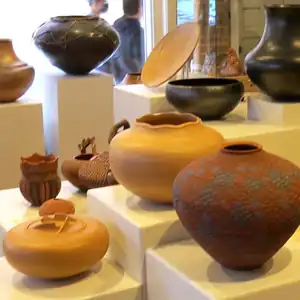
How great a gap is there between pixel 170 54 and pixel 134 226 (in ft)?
3.66

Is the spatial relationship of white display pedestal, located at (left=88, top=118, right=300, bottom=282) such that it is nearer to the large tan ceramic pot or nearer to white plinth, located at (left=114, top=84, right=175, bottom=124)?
the large tan ceramic pot

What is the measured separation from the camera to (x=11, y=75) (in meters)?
3.13

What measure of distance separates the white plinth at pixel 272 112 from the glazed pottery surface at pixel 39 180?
26.2 inches

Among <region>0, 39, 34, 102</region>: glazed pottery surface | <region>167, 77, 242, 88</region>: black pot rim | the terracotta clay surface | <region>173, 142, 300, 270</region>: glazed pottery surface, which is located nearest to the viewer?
<region>173, 142, 300, 270</region>: glazed pottery surface

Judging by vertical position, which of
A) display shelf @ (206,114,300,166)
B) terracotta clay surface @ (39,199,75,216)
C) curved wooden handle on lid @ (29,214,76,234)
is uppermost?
display shelf @ (206,114,300,166)

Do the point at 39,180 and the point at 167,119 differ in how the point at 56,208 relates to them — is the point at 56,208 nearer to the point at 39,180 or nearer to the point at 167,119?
the point at 39,180

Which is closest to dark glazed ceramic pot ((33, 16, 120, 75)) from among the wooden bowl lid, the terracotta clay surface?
the wooden bowl lid

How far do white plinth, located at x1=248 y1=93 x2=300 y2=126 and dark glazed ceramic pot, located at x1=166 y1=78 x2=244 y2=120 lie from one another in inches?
2.9

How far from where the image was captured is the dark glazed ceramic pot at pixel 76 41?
3148 millimetres

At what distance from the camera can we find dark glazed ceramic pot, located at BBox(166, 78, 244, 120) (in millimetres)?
2096

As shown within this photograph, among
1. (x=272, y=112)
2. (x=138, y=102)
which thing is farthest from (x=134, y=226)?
(x=138, y=102)

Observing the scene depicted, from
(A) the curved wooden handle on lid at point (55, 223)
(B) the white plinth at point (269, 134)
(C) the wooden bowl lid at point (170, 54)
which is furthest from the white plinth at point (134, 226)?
(C) the wooden bowl lid at point (170, 54)

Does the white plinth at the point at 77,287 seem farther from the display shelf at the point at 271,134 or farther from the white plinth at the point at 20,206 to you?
the display shelf at the point at 271,134

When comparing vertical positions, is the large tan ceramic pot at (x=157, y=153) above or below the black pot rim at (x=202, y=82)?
below
